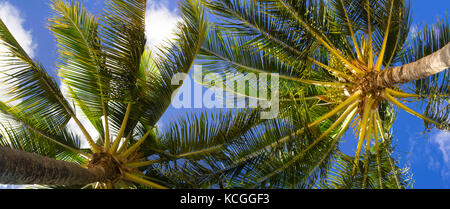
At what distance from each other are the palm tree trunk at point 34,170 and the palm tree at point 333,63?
1.93 m

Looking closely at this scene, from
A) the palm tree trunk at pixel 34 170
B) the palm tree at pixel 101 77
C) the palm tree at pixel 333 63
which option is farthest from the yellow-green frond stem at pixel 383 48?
the palm tree trunk at pixel 34 170

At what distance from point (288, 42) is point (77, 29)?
310 cm

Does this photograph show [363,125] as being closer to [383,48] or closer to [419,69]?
[383,48]

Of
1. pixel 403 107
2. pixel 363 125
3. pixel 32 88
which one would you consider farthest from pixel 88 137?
pixel 403 107

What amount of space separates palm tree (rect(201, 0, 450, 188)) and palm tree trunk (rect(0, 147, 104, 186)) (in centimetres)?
193

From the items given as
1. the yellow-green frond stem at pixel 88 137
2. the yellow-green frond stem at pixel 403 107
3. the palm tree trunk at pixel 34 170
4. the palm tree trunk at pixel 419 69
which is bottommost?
the palm tree trunk at pixel 34 170

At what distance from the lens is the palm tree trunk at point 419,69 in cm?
360

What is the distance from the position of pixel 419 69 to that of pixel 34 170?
4173 millimetres

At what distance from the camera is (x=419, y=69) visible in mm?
4105

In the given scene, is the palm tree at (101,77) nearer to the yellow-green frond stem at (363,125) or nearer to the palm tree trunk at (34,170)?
the palm tree trunk at (34,170)

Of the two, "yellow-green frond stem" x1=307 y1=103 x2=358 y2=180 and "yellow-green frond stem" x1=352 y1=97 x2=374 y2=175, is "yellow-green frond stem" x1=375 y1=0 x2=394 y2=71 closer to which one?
"yellow-green frond stem" x1=352 y1=97 x2=374 y2=175

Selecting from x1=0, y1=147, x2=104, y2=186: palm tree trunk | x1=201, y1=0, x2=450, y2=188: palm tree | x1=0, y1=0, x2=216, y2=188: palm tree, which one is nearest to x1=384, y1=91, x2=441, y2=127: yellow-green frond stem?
x1=201, y1=0, x2=450, y2=188: palm tree

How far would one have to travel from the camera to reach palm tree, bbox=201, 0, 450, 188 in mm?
4660
